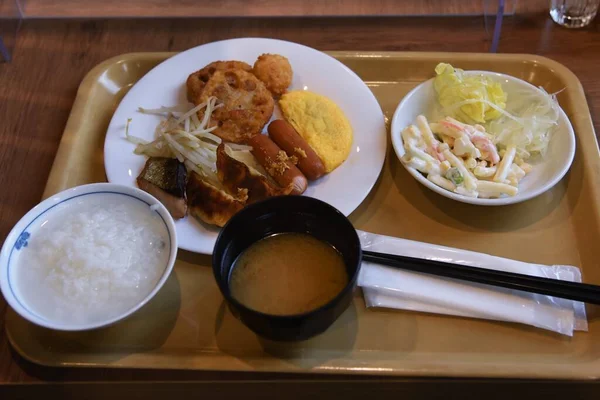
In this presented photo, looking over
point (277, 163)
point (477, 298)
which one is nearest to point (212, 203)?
point (277, 163)

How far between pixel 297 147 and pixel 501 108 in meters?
0.71

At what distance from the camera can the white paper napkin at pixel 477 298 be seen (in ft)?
4.45

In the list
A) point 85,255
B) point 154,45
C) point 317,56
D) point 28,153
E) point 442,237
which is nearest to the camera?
point 85,255

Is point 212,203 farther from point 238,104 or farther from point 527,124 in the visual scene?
point 527,124

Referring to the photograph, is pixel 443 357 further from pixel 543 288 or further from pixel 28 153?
pixel 28 153

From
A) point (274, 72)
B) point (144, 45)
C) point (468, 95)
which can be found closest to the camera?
point (468, 95)

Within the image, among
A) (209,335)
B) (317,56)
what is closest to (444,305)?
(209,335)

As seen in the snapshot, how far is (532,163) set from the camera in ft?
5.64

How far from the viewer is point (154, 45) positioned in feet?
7.22

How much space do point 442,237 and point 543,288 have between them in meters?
0.33

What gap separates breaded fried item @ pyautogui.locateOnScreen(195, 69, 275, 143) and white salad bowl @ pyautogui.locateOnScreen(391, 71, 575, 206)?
17.7 inches

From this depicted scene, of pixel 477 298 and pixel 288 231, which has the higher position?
pixel 288 231

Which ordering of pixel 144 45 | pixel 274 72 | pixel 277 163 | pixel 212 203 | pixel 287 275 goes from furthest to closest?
1. pixel 144 45
2. pixel 274 72
3. pixel 277 163
4. pixel 212 203
5. pixel 287 275

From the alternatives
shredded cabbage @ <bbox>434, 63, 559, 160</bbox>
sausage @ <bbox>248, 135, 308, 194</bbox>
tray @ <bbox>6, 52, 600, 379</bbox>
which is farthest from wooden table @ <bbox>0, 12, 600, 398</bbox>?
sausage @ <bbox>248, 135, 308, 194</bbox>
